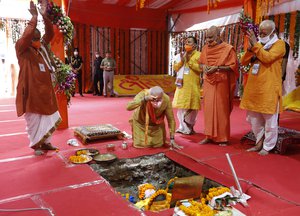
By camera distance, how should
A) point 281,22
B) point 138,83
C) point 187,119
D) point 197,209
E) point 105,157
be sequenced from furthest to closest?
point 138,83 → point 281,22 → point 187,119 → point 105,157 → point 197,209

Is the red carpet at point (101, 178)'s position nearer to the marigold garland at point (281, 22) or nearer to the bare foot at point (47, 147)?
the bare foot at point (47, 147)

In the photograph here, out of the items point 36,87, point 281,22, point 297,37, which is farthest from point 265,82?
point 281,22

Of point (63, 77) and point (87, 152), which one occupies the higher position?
point (63, 77)

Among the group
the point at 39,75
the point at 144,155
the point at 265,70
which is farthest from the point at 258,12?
the point at 39,75

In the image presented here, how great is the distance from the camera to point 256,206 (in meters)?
2.71

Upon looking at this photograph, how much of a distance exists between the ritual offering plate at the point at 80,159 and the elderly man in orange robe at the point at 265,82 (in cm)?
219

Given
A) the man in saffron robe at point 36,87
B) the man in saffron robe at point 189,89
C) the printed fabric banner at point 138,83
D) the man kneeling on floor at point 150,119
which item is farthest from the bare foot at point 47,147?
the printed fabric banner at point 138,83

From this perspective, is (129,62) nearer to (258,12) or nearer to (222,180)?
(258,12)

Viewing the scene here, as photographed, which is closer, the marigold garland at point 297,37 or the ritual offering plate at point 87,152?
the ritual offering plate at point 87,152

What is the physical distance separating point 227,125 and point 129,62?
8733mm

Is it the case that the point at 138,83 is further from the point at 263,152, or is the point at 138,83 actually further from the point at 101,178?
the point at 101,178

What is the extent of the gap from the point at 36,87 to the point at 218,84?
2.47 metres

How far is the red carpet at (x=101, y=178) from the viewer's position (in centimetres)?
266

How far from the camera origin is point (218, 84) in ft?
14.6
